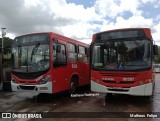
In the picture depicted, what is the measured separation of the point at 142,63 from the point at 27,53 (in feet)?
15.4

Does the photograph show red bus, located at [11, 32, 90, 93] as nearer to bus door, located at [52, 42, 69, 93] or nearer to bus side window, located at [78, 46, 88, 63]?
bus door, located at [52, 42, 69, 93]

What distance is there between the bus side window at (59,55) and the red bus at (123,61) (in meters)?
1.38

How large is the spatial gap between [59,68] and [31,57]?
1.30 meters

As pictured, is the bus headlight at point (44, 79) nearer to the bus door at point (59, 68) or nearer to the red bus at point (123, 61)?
the bus door at point (59, 68)

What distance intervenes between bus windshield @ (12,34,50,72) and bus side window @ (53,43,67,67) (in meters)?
0.39

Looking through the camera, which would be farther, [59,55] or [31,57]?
[59,55]

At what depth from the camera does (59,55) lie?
11.0 m

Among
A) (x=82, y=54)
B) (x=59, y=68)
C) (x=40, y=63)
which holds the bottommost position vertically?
(x=59, y=68)

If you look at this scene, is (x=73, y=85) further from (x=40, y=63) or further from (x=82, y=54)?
(x=40, y=63)

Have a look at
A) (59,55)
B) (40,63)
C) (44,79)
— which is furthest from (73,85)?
(40,63)

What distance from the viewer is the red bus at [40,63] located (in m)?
10.3

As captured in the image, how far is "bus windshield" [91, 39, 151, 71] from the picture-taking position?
31.9 feet

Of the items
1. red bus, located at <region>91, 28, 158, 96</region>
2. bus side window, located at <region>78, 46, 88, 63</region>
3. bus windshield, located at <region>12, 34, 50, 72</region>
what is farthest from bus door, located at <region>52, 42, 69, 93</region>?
bus side window, located at <region>78, 46, 88, 63</region>

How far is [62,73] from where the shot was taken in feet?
37.0
